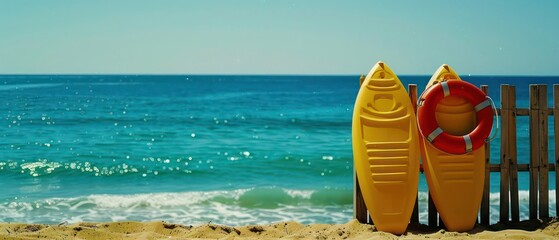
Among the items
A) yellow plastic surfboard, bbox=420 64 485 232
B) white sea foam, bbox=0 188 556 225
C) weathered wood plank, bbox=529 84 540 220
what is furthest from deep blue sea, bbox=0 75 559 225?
yellow plastic surfboard, bbox=420 64 485 232

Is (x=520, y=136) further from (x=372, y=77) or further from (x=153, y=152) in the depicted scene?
(x=372, y=77)

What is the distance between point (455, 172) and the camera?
5418 millimetres

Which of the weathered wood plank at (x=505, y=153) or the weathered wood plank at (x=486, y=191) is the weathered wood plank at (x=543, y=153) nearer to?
the weathered wood plank at (x=505, y=153)

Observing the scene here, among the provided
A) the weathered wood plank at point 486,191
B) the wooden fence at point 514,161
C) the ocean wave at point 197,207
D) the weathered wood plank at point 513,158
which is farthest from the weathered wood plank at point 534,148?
the ocean wave at point 197,207

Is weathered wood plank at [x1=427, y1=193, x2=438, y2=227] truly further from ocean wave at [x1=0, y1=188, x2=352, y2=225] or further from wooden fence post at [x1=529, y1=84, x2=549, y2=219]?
ocean wave at [x1=0, y1=188, x2=352, y2=225]

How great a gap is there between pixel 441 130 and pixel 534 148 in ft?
3.34

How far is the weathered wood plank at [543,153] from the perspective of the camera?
18.0ft

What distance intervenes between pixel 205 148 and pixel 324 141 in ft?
11.4

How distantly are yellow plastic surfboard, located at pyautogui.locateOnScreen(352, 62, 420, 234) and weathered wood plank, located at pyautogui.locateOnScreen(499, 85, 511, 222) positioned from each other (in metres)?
0.85

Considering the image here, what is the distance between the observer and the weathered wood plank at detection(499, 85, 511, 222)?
545cm

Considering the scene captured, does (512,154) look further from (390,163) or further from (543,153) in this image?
(390,163)

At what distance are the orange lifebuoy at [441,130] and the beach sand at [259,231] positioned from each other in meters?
0.78

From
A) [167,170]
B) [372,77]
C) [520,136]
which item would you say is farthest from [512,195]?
[520,136]

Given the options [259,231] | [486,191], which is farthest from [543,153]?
[259,231]
